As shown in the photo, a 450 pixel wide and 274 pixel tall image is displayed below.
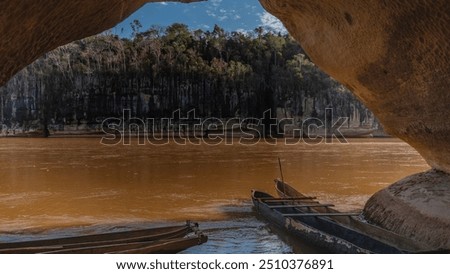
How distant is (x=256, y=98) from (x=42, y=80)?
25.5 meters

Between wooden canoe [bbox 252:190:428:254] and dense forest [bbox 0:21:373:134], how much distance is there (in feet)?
139

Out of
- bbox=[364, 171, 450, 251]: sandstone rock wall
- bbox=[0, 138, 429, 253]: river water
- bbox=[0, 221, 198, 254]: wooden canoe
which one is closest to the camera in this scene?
bbox=[0, 221, 198, 254]: wooden canoe

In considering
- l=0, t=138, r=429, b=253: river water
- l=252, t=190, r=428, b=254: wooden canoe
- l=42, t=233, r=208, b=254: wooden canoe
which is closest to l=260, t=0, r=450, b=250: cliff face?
l=252, t=190, r=428, b=254: wooden canoe

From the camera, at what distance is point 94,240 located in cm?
602

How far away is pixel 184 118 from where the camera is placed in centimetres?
5003

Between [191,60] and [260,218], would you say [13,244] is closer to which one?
[260,218]

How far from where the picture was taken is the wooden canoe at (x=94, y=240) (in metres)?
5.42

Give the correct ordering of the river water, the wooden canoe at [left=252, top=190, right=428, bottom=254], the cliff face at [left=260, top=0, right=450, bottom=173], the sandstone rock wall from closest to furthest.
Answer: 1. the cliff face at [left=260, top=0, right=450, bottom=173]
2. the wooden canoe at [left=252, top=190, right=428, bottom=254]
3. the sandstone rock wall
4. the river water

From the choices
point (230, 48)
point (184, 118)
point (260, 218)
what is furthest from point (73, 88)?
point (260, 218)

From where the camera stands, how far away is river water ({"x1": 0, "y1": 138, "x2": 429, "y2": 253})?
7.57m

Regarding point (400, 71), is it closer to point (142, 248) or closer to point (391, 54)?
point (391, 54)

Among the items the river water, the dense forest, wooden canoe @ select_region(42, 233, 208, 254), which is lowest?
the river water

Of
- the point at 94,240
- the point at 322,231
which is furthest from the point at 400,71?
the point at 94,240

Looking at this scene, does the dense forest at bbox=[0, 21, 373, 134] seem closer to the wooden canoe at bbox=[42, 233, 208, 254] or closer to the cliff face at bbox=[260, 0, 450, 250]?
the cliff face at bbox=[260, 0, 450, 250]
